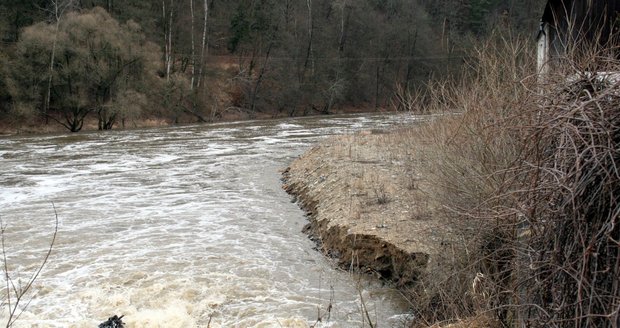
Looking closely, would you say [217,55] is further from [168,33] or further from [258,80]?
[168,33]

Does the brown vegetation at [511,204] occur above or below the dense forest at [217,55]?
below

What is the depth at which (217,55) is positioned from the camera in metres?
52.5

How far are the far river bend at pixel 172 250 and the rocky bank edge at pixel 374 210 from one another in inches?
14.9

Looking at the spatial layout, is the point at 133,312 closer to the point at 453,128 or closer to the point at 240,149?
the point at 453,128

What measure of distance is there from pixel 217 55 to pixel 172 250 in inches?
1786

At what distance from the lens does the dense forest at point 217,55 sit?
107ft

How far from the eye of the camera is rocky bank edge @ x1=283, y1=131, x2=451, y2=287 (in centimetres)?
768

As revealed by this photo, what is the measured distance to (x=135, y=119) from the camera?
115ft

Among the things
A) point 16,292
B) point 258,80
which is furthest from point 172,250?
point 258,80

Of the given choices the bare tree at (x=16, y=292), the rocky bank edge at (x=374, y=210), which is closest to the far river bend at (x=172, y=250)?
the bare tree at (x=16, y=292)

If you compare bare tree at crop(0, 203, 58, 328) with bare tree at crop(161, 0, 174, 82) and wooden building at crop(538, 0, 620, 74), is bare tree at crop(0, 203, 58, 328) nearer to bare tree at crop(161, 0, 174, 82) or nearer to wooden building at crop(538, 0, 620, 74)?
wooden building at crop(538, 0, 620, 74)

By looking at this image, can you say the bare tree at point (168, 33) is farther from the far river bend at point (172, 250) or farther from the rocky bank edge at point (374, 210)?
the rocky bank edge at point (374, 210)

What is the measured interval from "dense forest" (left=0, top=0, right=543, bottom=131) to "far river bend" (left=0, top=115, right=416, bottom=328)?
12143 millimetres

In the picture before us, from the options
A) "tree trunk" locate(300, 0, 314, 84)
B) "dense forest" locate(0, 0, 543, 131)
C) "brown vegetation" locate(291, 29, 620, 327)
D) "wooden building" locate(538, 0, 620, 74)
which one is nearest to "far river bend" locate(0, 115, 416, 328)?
"brown vegetation" locate(291, 29, 620, 327)
